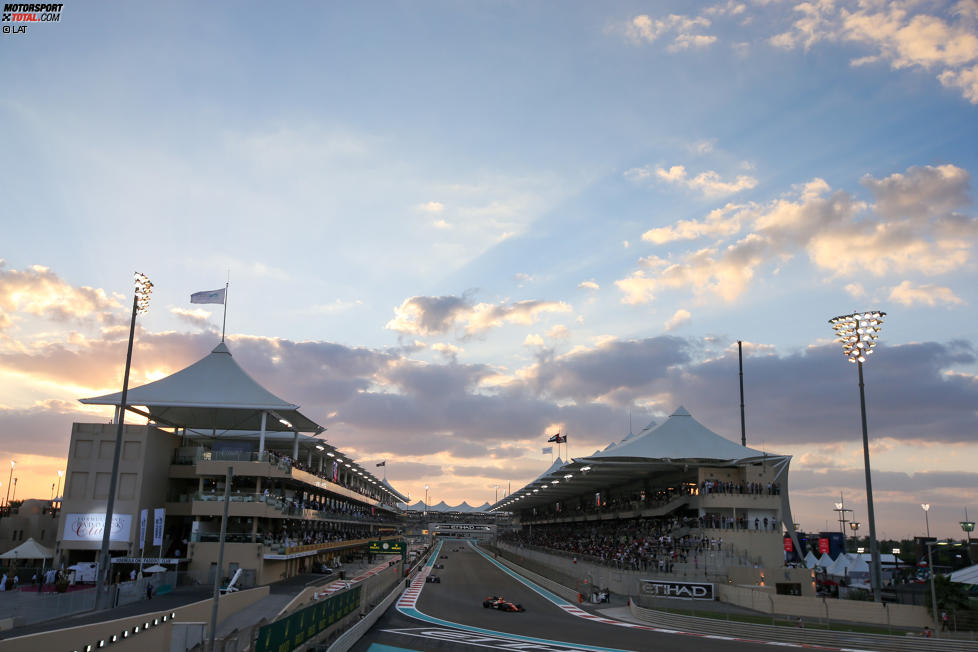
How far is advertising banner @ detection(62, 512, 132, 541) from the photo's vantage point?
43875 millimetres

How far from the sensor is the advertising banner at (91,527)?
4388cm

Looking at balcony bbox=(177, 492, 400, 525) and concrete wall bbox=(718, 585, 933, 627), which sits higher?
balcony bbox=(177, 492, 400, 525)

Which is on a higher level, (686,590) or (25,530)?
(25,530)

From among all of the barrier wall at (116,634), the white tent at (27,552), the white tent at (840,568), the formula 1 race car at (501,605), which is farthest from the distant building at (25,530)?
the white tent at (840,568)

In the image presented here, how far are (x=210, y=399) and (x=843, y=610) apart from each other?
4019cm

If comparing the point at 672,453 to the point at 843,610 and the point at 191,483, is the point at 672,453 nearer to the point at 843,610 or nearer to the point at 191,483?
the point at 843,610

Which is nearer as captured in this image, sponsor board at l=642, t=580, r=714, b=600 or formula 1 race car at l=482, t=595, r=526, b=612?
formula 1 race car at l=482, t=595, r=526, b=612

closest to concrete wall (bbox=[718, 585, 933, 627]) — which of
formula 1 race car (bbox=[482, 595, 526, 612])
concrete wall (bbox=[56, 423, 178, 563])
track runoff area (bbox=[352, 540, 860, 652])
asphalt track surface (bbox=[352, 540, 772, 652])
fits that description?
track runoff area (bbox=[352, 540, 860, 652])

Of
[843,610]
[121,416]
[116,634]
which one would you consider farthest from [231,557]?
[843,610]

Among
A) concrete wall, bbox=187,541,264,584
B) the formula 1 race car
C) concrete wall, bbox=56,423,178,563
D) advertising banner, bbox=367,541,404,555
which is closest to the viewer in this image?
the formula 1 race car

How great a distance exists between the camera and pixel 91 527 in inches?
1732

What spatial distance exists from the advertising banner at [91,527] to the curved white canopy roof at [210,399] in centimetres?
728

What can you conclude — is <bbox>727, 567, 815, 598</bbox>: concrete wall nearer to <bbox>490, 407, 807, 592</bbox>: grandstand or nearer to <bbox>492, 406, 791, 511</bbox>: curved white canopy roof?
<bbox>490, 407, 807, 592</bbox>: grandstand

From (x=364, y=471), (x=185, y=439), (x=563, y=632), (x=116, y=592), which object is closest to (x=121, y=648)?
(x=116, y=592)
